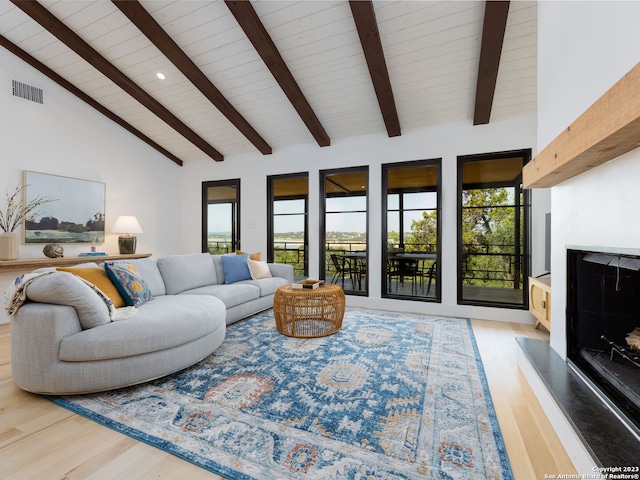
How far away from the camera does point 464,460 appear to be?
1.40 meters

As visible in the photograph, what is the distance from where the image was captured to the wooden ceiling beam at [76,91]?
376 centimetres

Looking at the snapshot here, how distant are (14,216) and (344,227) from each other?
4377 millimetres

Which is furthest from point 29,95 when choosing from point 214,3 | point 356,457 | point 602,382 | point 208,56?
point 602,382

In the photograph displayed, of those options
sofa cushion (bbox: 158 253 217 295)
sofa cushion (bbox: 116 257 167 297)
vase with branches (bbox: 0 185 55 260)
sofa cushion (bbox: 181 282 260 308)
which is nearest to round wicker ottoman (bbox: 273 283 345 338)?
sofa cushion (bbox: 181 282 260 308)

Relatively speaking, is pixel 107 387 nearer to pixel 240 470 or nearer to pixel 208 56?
pixel 240 470

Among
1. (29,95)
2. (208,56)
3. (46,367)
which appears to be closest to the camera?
(46,367)

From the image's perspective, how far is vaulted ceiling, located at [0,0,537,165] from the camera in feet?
9.18

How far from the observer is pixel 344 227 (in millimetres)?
4840

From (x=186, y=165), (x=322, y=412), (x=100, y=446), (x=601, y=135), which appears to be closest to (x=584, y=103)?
(x=601, y=135)

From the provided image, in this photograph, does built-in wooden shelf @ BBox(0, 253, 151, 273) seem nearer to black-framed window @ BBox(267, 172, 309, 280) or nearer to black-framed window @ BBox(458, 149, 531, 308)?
black-framed window @ BBox(267, 172, 309, 280)

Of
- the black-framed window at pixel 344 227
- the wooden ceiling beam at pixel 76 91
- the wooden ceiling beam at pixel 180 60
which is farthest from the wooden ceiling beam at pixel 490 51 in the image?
the wooden ceiling beam at pixel 76 91

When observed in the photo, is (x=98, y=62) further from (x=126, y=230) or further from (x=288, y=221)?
(x=288, y=221)

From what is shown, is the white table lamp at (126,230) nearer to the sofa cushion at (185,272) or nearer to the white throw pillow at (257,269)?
the sofa cushion at (185,272)

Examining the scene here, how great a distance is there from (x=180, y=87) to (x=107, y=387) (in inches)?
148
